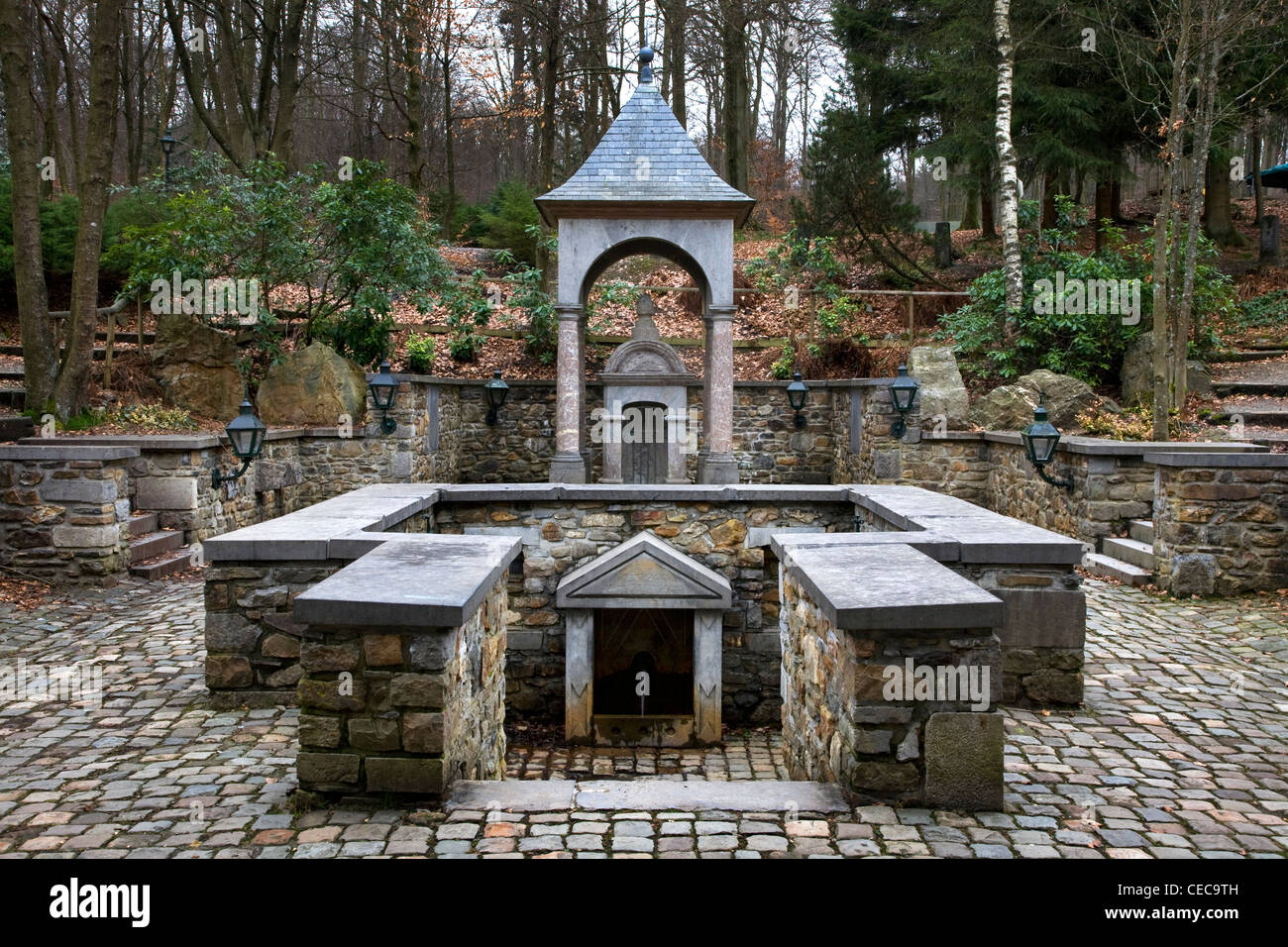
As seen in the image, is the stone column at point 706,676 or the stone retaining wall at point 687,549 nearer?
the stone column at point 706,676

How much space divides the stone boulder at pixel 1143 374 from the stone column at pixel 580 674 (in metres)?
9.07

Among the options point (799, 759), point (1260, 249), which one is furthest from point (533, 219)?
point (799, 759)

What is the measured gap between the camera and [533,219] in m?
20.6

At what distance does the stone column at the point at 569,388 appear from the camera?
37.3 feet

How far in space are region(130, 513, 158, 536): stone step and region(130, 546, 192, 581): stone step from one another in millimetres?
354

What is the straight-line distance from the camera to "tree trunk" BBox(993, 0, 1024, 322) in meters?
14.0

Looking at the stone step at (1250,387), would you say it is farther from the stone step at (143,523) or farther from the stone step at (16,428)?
the stone step at (16,428)

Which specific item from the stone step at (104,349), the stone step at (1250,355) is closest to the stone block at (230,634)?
the stone step at (104,349)

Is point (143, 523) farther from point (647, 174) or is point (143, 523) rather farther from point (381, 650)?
point (381, 650)

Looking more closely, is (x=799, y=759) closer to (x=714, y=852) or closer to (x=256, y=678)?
(x=714, y=852)

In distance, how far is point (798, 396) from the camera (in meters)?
14.6

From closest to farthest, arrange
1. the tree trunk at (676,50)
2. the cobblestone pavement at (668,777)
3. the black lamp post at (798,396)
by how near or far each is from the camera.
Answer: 1. the cobblestone pavement at (668,777)
2. the black lamp post at (798,396)
3. the tree trunk at (676,50)

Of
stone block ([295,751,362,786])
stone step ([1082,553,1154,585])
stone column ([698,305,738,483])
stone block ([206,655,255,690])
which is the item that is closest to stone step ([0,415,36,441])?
stone block ([206,655,255,690])
